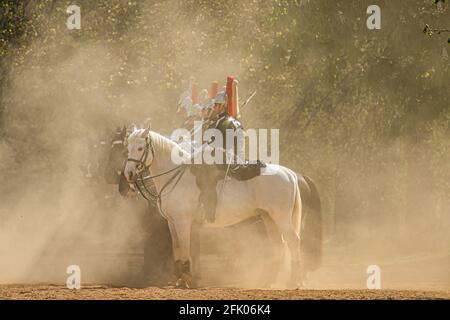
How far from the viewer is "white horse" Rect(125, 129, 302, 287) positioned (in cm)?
2220

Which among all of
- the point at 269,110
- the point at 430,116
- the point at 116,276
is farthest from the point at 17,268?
the point at 269,110

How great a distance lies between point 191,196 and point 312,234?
148 inches

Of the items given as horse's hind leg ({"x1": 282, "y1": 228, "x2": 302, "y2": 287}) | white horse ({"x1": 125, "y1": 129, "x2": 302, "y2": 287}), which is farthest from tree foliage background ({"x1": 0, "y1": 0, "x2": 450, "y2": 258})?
horse's hind leg ({"x1": 282, "y1": 228, "x2": 302, "y2": 287})

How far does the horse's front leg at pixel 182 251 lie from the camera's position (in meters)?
22.2

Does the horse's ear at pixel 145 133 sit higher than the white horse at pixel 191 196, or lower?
higher

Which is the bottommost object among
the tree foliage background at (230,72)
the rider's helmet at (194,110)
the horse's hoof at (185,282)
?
the horse's hoof at (185,282)

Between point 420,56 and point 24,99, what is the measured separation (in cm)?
1329

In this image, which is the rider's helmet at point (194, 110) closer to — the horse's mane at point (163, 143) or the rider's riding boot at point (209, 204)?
the horse's mane at point (163, 143)

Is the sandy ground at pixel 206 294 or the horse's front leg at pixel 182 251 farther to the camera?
the horse's front leg at pixel 182 251

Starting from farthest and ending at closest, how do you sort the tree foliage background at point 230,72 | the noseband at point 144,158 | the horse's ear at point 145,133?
the tree foliage background at point 230,72, the noseband at point 144,158, the horse's ear at point 145,133

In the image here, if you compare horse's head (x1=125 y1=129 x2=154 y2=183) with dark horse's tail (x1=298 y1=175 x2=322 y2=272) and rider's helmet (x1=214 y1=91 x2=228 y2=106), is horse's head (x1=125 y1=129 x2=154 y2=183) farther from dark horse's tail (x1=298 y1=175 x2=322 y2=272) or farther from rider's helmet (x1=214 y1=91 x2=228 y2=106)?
dark horse's tail (x1=298 y1=175 x2=322 y2=272)

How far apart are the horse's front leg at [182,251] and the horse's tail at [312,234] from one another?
11.0ft

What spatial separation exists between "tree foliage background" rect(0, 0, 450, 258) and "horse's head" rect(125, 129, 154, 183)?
29.5 feet

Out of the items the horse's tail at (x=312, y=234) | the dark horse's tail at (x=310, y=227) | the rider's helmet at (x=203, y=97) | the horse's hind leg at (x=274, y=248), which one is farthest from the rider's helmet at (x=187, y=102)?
the horse's tail at (x=312, y=234)
